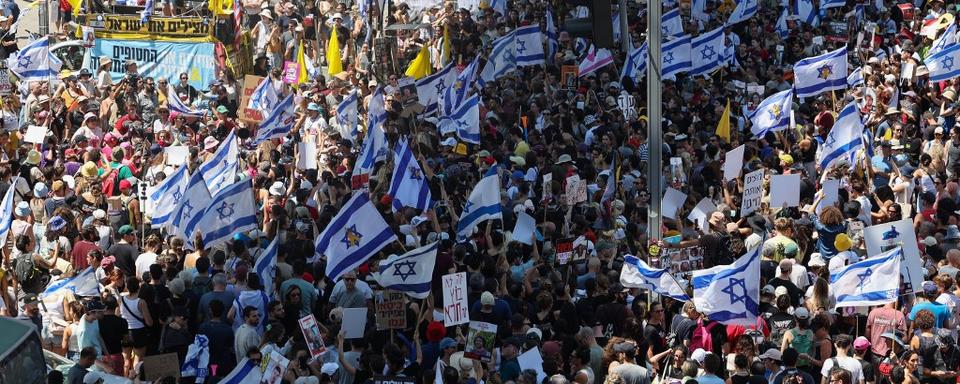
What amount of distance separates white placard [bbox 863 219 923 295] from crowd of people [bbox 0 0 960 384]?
8 centimetres

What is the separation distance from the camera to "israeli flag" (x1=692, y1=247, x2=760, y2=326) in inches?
562

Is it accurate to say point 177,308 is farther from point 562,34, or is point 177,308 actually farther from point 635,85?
point 562,34

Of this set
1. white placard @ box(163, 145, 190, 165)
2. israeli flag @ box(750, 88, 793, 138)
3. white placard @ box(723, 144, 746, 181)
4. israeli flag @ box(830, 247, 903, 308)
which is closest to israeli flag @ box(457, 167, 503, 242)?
white placard @ box(723, 144, 746, 181)

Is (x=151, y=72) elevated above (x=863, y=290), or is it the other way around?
(x=863, y=290)

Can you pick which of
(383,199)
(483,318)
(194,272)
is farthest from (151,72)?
(483,318)

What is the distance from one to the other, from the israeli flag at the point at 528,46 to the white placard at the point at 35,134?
25.6 ft

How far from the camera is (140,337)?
14.8 m

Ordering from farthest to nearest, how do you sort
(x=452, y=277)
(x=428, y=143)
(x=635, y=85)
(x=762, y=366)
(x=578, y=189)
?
(x=635, y=85) → (x=428, y=143) → (x=578, y=189) → (x=452, y=277) → (x=762, y=366)

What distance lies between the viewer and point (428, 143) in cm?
2236

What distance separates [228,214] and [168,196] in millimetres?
1813

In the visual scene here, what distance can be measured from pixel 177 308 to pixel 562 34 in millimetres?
16943

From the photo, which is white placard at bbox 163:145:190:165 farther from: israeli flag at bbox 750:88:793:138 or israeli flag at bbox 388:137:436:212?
israeli flag at bbox 750:88:793:138

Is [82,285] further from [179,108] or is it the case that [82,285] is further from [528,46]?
[528,46]

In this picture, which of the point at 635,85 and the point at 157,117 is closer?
the point at 157,117
